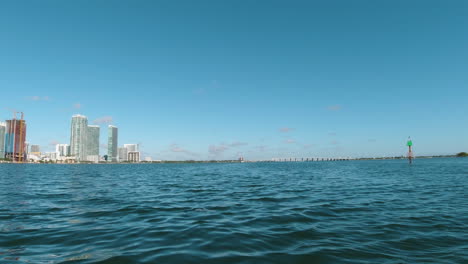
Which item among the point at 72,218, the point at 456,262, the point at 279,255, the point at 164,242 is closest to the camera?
the point at 456,262

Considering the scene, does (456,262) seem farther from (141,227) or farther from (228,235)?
(141,227)

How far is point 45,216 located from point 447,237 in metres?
17.5

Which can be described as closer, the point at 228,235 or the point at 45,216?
the point at 228,235

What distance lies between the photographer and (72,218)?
1164 cm

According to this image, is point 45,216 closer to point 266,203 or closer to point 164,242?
point 164,242

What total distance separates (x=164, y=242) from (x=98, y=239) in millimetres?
2486

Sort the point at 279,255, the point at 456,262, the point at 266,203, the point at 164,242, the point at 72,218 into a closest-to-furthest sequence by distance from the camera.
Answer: the point at 456,262 → the point at 279,255 → the point at 164,242 → the point at 72,218 → the point at 266,203

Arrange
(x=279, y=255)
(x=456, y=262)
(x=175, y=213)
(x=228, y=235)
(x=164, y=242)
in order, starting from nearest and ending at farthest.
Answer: (x=456, y=262), (x=279, y=255), (x=164, y=242), (x=228, y=235), (x=175, y=213)

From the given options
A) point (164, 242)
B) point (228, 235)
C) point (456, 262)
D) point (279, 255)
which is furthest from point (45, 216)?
point (456, 262)

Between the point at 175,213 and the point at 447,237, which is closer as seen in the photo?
the point at 447,237

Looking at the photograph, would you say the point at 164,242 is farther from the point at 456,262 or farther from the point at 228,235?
the point at 456,262

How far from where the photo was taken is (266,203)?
15289 mm

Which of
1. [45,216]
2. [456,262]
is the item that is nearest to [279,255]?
[456,262]

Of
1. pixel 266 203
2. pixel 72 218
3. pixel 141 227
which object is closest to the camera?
pixel 141 227
